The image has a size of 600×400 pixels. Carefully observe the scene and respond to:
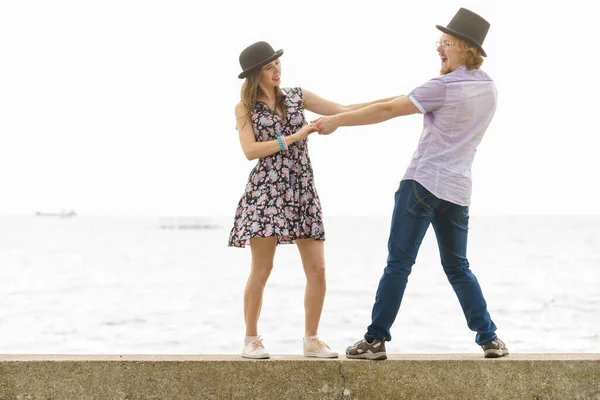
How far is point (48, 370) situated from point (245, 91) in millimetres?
1773

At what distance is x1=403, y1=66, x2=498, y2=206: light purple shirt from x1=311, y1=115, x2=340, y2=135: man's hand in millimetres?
415

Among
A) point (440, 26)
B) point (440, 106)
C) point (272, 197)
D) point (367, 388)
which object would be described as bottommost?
point (367, 388)

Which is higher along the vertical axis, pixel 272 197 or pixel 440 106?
pixel 440 106

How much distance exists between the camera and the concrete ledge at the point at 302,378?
3906mm

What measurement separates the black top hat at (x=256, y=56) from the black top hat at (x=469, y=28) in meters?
0.90

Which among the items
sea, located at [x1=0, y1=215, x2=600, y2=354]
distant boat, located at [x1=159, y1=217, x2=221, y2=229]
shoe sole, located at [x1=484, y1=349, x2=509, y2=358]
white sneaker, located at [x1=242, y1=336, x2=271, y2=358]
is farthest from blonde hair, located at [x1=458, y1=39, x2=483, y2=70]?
distant boat, located at [x1=159, y1=217, x2=221, y2=229]

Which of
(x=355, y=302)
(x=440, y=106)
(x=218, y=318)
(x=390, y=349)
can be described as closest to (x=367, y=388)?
(x=440, y=106)

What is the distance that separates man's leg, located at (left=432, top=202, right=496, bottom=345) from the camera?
4.09 metres

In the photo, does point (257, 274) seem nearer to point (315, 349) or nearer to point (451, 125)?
point (315, 349)

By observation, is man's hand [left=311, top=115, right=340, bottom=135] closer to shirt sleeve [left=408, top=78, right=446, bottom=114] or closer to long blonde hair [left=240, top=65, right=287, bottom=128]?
long blonde hair [left=240, top=65, right=287, bottom=128]

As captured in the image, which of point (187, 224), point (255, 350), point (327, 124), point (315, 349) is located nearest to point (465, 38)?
point (327, 124)

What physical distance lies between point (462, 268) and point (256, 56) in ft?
5.14

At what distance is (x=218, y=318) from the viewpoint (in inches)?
859

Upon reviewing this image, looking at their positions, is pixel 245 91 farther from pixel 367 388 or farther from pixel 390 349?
pixel 390 349
